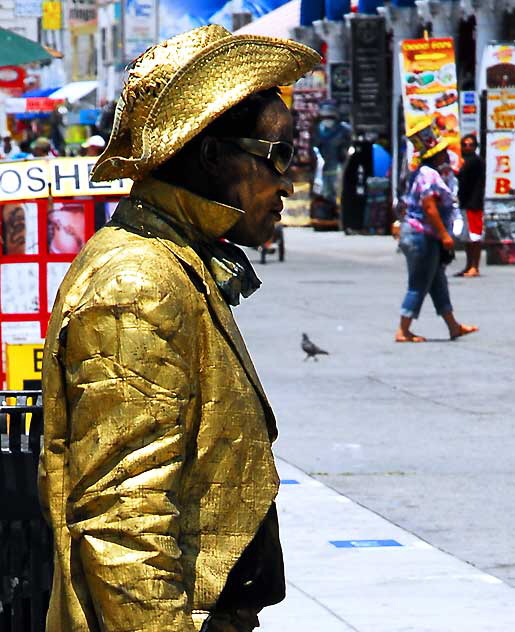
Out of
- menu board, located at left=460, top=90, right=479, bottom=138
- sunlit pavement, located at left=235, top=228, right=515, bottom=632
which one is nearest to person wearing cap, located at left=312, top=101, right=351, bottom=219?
menu board, located at left=460, top=90, right=479, bottom=138

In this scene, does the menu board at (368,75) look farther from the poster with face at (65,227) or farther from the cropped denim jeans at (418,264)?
the poster with face at (65,227)

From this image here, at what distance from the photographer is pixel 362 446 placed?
10133mm

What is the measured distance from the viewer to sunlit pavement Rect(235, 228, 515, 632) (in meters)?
6.62

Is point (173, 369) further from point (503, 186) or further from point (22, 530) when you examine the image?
point (503, 186)

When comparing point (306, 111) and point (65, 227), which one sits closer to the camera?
point (65, 227)

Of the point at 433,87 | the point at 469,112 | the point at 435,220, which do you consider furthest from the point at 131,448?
the point at 469,112

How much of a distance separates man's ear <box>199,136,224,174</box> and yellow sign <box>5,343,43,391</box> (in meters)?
6.33

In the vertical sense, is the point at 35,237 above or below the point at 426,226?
above

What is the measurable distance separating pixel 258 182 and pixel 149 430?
496 millimetres

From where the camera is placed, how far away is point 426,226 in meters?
15.3

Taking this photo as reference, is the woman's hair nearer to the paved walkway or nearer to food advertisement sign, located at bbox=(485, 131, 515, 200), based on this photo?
the paved walkway

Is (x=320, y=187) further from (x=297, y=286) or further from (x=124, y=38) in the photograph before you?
(x=297, y=286)

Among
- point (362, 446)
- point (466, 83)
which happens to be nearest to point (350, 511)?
point (362, 446)

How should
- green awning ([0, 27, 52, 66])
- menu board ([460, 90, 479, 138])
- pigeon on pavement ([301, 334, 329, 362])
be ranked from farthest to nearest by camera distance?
menu board ([460, 90, 479, 138]), pigeon on pavement ([301, 334, 329, 362]), green awning ([0, 27, 52, 66])
